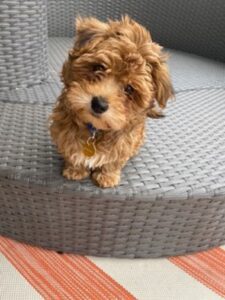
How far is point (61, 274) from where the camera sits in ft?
4.06

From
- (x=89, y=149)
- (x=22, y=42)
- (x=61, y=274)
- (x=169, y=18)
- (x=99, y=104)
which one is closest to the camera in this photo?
(x=99, y=104)

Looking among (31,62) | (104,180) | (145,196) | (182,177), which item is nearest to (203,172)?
(182,177)

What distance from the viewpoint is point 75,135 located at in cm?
106

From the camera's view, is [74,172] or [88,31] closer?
[88,31]

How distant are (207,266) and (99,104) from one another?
72cm

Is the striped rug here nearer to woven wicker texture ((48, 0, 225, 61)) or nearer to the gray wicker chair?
the gray wicker chair

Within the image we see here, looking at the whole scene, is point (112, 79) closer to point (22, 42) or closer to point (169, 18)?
point (22, 42)

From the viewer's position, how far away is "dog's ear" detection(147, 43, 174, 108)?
945 mm

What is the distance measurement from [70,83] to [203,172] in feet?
1.70

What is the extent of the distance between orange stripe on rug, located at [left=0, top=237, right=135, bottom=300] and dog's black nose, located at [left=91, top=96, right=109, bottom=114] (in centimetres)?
57

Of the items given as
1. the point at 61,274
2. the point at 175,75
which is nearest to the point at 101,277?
the point at 61,274

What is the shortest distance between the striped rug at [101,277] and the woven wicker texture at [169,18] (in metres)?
1.20

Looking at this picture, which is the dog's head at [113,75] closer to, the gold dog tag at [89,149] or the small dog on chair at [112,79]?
the small dog on chair at [112,79]

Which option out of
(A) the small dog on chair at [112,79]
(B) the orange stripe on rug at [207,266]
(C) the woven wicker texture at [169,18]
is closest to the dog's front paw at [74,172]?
(A) the small dog on chair at [112,79]
